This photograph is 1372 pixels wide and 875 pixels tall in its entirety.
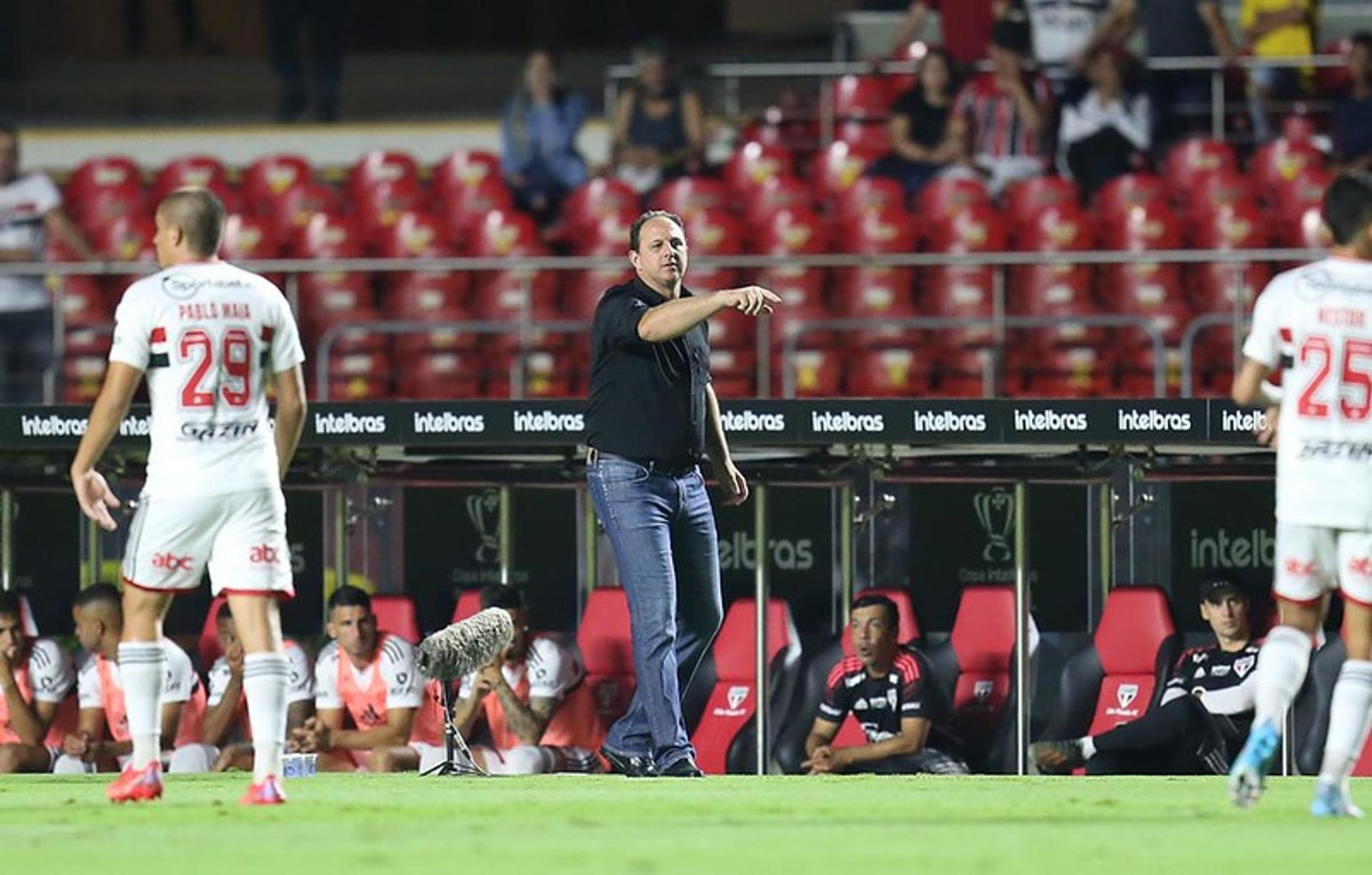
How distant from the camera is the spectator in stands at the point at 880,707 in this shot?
43.0ft

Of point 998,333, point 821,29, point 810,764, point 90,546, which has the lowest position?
point 810,764

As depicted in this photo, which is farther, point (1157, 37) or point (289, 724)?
point (1157, 37)

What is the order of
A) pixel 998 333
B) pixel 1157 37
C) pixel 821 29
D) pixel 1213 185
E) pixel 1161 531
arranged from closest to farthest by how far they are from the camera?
pixel 1161 531 < pixel 998 333 < pixel 1213 185 < pixel 1157 37 < pixel 821 29

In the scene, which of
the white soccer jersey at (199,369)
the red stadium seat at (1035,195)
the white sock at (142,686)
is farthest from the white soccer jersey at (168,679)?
the red stadium seat at (1035,195)

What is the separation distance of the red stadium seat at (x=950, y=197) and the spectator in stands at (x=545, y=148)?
2.45 metres

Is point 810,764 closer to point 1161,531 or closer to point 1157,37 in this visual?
point 1161,531

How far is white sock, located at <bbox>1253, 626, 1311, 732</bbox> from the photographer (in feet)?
26.1

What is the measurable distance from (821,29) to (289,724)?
12651 mm

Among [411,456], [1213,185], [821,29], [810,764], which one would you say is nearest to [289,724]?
[411,456]

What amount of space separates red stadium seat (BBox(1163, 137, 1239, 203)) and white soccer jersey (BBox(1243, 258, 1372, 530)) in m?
10.6

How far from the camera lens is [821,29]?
2508 centimetres

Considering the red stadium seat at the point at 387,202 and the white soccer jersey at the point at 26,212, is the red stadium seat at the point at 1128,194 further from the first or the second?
the white soccer jersey at the point at 26,212

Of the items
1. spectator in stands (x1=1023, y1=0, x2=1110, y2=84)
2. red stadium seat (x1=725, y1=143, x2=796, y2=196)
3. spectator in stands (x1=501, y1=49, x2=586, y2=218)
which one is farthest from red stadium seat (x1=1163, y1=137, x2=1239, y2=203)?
spectator in stands (x1=501, y1=49, x2=586, y2=218)

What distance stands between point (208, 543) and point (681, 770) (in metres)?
2.34
